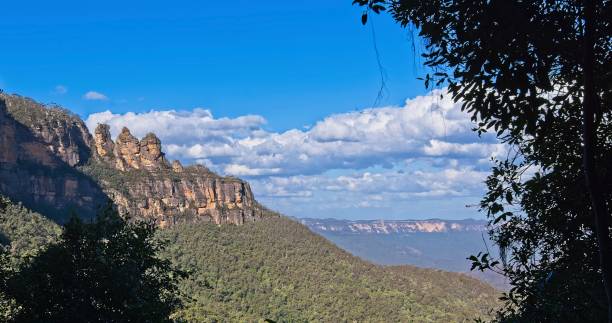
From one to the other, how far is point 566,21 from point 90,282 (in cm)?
1345

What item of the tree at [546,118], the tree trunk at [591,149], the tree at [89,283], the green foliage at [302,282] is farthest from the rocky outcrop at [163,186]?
the tree trunk at [591,149]

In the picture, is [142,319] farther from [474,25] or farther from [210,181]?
[210,181]

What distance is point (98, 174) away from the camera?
16150cm

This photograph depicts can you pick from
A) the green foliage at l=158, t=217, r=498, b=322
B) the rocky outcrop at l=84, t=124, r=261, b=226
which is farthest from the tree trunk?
the rocky outcrop at l=84, t=124, r=261, b=226

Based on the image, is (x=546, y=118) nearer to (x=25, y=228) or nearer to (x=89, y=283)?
(x=89, y=283)

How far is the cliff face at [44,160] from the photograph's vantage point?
134 meters

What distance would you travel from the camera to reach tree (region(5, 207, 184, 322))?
552 inches

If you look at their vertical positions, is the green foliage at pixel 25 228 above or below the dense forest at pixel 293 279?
above

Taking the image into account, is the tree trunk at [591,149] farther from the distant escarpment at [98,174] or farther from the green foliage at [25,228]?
the distant escarpment at [98,174]

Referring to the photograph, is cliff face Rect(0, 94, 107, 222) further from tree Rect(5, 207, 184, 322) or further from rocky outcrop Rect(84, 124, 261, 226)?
tree Rect(5, 207, 184, 322)

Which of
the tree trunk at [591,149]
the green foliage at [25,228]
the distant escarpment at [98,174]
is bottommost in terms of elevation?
the green foliage at [25,228]

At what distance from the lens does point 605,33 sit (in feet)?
16.4

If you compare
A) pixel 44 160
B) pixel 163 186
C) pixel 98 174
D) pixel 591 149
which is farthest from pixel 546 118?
pixel 98 174

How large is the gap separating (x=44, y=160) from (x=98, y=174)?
671 inches
